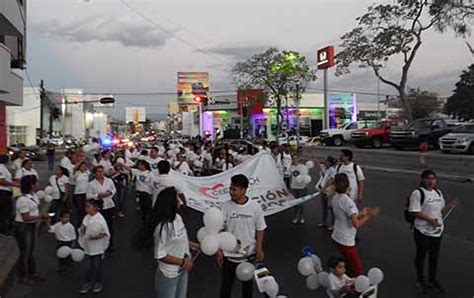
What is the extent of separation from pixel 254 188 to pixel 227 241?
6724 millimetres

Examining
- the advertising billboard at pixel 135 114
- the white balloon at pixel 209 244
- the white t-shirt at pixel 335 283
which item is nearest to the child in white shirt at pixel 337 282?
the white t-shirt at pixel 335 283

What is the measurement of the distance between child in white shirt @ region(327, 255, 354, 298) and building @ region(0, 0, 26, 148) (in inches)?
579

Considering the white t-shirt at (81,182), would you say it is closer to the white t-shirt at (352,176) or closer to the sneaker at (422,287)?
the white t-shirt at (352,176)

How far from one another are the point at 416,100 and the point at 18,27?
7888 cm

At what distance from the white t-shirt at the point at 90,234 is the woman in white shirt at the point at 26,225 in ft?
3.33

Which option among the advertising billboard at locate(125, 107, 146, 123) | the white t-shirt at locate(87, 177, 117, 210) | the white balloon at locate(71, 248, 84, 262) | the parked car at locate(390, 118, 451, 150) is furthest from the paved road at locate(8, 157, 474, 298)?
the advertising billboard at locate(125, 107, 146, 123)

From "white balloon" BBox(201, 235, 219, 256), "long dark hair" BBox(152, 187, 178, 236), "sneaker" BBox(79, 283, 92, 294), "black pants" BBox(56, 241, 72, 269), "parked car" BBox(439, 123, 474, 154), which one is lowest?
"sneaker" BBox(79, 283, 92, 294)

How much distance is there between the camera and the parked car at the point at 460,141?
27742 mm

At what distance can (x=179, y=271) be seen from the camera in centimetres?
512

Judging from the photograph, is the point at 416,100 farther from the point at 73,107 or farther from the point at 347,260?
the point at 347,260

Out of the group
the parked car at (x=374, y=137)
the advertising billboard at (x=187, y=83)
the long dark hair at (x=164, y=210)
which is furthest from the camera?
the advertising billboard at (x=187, y=83)

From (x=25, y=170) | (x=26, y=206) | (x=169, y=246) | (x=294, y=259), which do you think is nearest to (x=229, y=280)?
(x=169, y=246)

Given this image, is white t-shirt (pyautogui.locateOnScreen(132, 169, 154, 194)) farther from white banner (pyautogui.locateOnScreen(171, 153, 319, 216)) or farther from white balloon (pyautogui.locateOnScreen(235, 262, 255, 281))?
white balloon (pyautogui.locateOnScreen(235, 262, 255, 281))

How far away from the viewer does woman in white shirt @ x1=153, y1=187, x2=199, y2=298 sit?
5.05 meters
